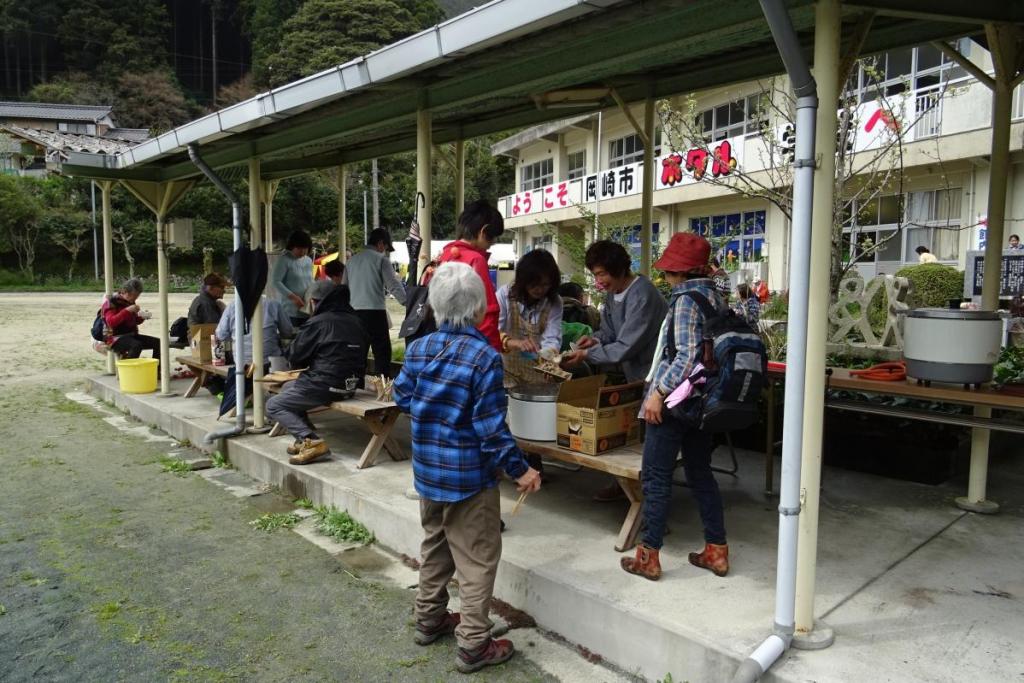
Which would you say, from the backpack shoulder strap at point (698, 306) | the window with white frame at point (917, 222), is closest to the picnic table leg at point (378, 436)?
the backpack shoulder strap at point (698, 306)

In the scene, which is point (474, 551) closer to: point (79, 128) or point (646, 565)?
point (646, 565)

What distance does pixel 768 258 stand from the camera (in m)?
18.7

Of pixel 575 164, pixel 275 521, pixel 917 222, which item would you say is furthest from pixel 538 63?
pixel 575 164

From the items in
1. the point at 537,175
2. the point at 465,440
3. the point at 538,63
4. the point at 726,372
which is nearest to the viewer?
the point at 465,440

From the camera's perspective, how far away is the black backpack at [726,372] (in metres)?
3.14

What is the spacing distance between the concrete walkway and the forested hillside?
122ft

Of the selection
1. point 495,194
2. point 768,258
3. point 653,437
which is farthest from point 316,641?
point 495,194

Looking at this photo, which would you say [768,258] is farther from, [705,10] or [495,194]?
[495,194]

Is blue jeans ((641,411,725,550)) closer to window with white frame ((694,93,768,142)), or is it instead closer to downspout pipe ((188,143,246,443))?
downspout pipe ((188,143,246,443))

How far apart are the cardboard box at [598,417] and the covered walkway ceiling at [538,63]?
1842 mm

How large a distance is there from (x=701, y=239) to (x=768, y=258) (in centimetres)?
1656

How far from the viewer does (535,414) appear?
4.25 metres

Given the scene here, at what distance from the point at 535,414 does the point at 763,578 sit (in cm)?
151

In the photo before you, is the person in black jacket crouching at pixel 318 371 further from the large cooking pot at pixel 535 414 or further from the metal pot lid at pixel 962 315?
the metal pot lid at pixel 962 315
